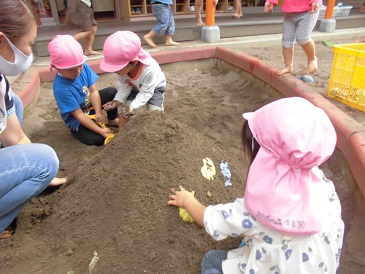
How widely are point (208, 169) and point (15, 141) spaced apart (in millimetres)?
1105

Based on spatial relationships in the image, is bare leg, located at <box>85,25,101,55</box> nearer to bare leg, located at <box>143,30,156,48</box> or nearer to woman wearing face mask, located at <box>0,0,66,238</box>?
bare leg, located at <box>143,30,156,48</box>

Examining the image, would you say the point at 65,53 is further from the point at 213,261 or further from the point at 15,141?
the point at 213,261

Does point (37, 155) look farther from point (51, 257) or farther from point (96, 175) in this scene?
point (51, 257)

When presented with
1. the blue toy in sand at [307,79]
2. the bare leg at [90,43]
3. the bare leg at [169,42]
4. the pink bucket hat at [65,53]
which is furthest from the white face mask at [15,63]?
the bare leg at [169,42]

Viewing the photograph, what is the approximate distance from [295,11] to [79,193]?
258cm

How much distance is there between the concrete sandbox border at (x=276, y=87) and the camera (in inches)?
75.9

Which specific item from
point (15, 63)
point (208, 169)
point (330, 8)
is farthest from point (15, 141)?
point (330, 8)

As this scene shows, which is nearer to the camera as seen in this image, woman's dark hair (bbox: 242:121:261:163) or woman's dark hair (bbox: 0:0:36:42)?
woman's dark hair (bbox: 242:121:261:163)

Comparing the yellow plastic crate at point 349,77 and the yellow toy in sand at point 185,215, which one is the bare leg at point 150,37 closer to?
the yellow plastic crate at point 349,77

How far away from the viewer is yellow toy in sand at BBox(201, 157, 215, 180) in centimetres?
185

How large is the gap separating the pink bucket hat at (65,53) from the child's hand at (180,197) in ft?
4.40

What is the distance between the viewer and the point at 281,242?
1.08 metres

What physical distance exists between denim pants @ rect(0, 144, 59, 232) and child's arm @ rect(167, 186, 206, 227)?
2.22 feet

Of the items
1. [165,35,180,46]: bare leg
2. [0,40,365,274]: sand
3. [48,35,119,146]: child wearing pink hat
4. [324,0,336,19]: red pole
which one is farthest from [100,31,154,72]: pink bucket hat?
[324,0,336,19]: red pole
